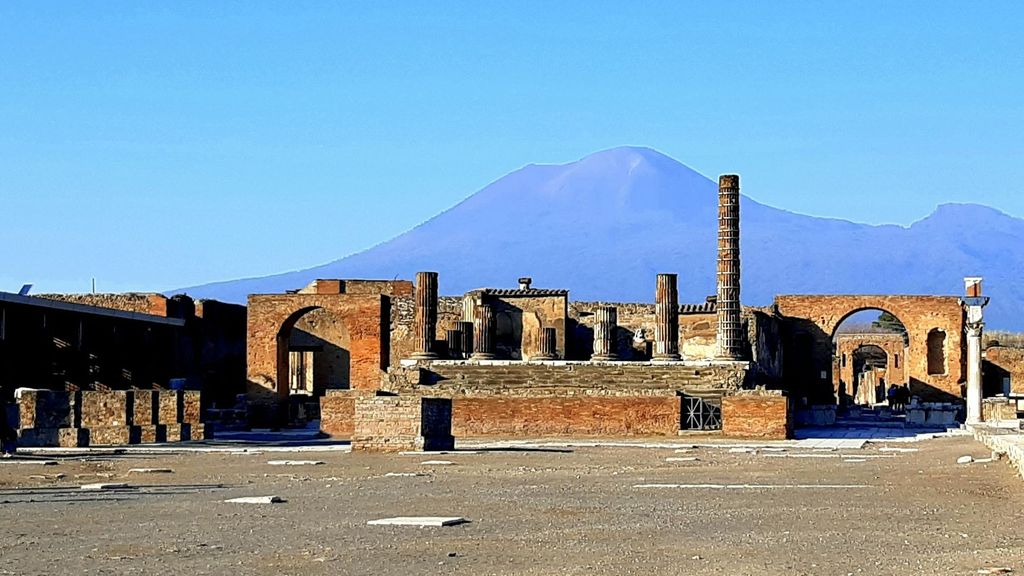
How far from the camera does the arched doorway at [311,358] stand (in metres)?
47.8

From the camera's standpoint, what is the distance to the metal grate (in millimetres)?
36219

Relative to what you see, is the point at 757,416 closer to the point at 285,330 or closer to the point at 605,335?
the point at 605,335

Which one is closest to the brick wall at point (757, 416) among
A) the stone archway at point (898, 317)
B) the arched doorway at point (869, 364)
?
the stone archway at point (898, 317)

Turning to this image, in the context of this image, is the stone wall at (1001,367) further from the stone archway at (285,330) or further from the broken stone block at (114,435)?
the broken stone block at (114,435)

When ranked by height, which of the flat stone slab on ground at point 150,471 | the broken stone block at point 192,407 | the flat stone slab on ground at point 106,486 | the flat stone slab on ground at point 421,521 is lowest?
the flat stone slab on ground at point 150,471

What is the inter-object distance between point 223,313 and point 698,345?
52.3ft

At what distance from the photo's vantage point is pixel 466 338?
155ft

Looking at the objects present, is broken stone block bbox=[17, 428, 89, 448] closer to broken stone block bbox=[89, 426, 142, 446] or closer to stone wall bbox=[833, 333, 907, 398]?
broken stone block bbox=[89, 426, 142, 446]

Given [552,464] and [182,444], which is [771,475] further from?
[182,444]

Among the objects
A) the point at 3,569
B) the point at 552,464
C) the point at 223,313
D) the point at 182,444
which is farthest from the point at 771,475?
the point at 223,313

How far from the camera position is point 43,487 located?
65.3 ft

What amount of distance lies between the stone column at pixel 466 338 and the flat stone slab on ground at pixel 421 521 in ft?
105

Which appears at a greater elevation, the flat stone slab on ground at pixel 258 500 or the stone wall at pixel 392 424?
the stone wall at pixel 392 424

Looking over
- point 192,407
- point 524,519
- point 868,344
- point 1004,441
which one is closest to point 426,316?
point 192,407
